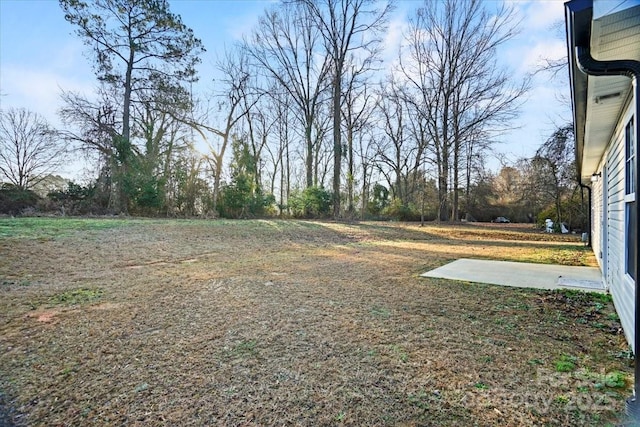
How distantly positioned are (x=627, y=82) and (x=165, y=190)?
14.4m

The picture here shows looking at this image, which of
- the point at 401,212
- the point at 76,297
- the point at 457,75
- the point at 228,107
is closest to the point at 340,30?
the point at 228,107

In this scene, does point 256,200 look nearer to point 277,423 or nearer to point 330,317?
point 330,317

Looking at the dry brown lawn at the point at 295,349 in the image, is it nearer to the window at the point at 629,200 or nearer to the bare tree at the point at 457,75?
the window at the point at 629,200

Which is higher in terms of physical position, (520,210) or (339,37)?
(339,37)

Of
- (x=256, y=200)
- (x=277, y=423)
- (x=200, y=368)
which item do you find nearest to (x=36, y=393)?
(x=200, y=368)

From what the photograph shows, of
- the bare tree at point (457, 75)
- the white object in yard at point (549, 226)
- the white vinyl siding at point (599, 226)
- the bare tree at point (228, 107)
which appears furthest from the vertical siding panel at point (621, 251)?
the bare tree at point (457, 75)

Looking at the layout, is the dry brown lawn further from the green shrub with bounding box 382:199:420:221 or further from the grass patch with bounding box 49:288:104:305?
the green shrub with bounding box 382:199:420:221

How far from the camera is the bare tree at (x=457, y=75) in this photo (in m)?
18.1

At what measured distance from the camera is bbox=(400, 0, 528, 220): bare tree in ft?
59.4

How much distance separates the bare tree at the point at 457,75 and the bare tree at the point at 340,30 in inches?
157

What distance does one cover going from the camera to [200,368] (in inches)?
88.7

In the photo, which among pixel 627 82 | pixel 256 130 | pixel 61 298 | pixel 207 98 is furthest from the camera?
pixel 256 130

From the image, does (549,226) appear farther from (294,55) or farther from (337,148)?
(294,55)

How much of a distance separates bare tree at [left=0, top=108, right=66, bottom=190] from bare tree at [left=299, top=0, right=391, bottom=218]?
12263mm
